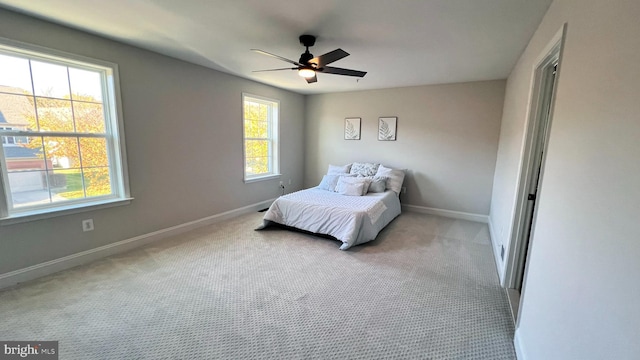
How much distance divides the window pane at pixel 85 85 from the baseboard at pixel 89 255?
165cm

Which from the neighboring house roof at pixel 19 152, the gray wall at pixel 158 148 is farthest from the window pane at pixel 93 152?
the neighboring house roof at pixel 19 152

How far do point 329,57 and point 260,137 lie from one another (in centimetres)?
288

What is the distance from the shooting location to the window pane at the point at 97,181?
110 inches

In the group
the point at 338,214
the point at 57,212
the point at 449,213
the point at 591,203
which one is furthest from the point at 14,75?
the point at 449,213

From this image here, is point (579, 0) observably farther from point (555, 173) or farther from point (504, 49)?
point (504, 49)

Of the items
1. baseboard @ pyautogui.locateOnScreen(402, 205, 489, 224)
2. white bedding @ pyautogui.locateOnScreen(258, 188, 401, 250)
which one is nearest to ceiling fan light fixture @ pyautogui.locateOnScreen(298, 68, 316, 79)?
white bedding @ pyautogui.locateOnScreen(258, 188, 401, 250)

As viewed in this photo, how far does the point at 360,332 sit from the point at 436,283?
106cm

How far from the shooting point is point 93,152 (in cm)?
279

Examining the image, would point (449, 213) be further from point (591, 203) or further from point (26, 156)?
point (26, 156)

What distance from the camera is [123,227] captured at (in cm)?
302

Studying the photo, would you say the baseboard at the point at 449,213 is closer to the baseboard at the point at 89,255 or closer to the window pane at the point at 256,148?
the window pane at the point at 256,148

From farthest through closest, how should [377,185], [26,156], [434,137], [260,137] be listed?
[260,137]
[434,137]
[377,185]
[26,156]

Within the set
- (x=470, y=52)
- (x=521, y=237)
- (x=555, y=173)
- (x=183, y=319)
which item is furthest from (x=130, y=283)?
(x=470, y=52)

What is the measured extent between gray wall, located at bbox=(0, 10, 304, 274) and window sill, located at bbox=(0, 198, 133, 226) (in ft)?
0.19
